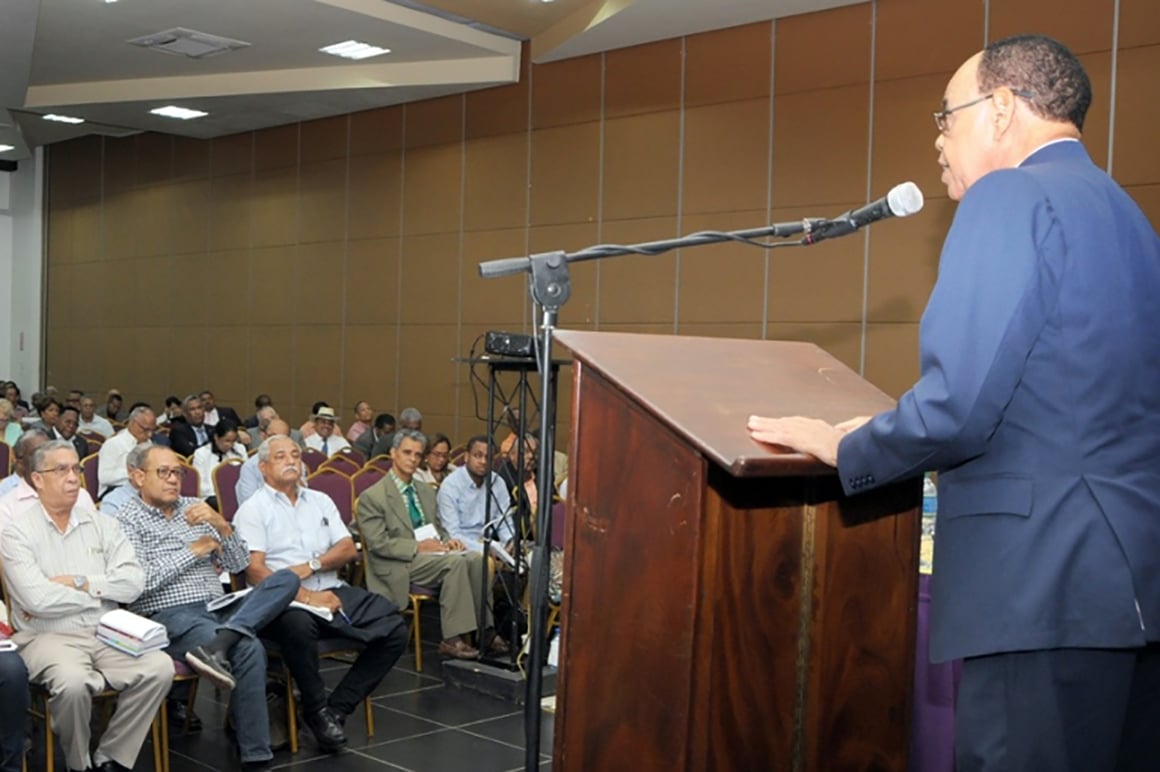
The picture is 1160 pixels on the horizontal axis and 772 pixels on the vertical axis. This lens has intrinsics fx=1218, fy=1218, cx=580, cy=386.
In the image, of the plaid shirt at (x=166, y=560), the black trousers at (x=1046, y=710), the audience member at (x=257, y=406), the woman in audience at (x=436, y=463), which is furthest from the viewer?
the audience member at (x=257, y=406)

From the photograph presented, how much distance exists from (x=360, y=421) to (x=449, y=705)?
688 cm

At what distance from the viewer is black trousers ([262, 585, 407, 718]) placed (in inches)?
178

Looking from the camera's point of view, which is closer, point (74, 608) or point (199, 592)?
point (74, 608)

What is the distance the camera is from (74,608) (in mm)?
4082

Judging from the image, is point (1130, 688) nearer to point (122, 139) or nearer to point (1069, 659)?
point (1069, 659)

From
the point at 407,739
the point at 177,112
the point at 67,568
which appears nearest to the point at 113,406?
the point at 177,112

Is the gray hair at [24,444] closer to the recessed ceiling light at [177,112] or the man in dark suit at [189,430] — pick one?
the man in dark suit at [189,430]

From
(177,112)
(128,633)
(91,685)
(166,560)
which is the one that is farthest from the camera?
(177,112)

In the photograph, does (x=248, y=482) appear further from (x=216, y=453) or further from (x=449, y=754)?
(x=216, y=453)

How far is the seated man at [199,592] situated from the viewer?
428cm

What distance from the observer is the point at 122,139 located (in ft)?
52.2

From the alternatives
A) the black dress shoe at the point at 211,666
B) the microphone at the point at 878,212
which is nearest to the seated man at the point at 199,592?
the black dress shoe at the point at 211,666

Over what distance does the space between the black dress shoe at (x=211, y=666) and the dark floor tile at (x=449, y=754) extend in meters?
0.73

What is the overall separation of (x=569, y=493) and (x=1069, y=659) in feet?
2.42
